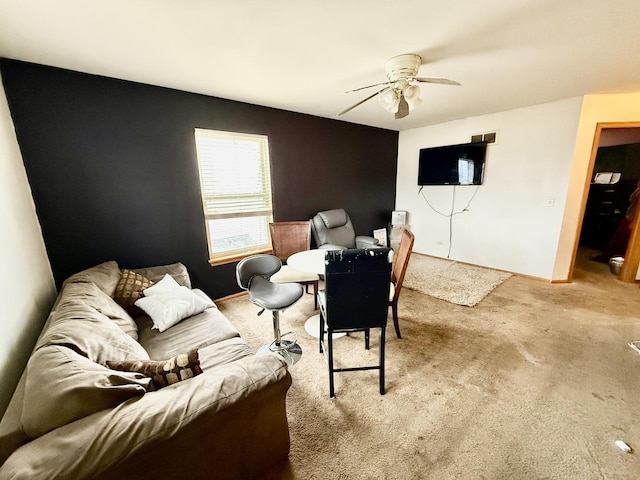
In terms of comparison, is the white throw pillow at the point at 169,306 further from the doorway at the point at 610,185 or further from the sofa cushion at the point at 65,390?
the doorway at the point at 610,185

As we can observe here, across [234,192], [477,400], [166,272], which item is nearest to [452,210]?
[477,400]

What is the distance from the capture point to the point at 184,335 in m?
1.79

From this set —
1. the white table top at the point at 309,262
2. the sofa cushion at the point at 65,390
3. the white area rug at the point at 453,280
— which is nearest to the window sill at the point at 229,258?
the white table top at the point at 309,262

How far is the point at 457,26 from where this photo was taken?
61.2 inches

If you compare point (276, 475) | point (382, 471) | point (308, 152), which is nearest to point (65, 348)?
point (276, 475)

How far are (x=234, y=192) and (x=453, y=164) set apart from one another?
3527 mm

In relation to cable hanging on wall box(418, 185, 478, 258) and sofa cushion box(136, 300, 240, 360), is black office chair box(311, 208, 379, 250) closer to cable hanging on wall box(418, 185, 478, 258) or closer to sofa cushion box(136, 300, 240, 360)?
cable hanging on wall box(418, 185, 478, 258)

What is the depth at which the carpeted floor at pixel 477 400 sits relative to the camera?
4.29ft

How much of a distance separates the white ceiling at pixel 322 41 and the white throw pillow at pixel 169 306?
180 centimetres

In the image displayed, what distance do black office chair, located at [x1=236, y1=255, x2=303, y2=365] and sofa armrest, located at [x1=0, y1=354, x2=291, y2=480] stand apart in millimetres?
861

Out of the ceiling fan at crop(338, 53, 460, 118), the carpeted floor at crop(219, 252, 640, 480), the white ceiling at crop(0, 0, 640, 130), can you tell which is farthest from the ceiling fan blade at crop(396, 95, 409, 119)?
the carpeted floor at crop(219, 252, 640, 480)

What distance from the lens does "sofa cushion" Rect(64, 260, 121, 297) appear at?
185 centimetres

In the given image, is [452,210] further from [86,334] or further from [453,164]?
[86,334]

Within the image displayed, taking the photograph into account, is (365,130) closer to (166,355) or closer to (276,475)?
(166,355)
